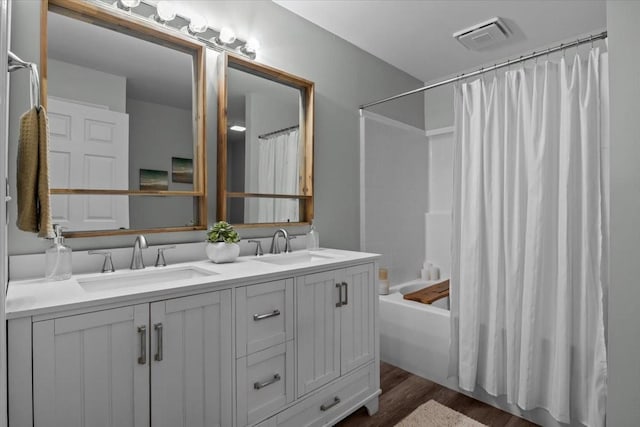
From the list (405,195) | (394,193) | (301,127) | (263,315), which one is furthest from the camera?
(405,195)

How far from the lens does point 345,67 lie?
2.65 m

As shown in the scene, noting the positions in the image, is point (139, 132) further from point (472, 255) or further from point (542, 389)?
point (542, 389)

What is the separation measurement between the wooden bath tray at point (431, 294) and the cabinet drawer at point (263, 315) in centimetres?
138

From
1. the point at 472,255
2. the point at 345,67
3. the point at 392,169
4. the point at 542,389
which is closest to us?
the point at 542,389

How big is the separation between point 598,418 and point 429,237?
2009 mm

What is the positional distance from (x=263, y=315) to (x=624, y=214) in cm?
155

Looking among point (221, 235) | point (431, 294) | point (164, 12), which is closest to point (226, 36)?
point (164, 12)

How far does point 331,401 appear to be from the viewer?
1.71m

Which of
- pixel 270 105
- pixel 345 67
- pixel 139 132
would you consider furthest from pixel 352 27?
pixel 139 132

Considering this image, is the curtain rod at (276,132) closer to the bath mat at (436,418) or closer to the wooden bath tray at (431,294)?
the wooden bath tray at (431,294)

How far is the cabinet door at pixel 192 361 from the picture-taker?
1137 millimetres

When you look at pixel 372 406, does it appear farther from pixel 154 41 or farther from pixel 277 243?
pixel 154 41

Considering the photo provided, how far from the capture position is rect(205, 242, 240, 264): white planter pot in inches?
65.1

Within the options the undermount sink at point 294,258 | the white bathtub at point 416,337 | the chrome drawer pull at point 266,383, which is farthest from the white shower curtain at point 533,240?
the chrome drawer pull at point 266,383
